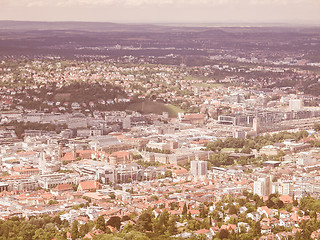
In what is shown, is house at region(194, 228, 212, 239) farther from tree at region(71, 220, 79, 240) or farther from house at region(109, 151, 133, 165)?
house at region(109, 151, 133, 165)

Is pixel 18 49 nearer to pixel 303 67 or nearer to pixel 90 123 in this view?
pixel 303 67

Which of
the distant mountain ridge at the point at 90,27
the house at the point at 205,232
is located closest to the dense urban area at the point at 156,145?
the house at the point at 205,232

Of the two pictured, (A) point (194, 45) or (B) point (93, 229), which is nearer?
(B) point (93, 229)

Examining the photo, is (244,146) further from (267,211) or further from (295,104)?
(295,104)

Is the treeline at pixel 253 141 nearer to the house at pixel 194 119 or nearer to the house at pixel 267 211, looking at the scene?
the house at pixel 194 119

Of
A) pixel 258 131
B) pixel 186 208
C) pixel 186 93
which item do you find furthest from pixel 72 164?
pixel 186 93

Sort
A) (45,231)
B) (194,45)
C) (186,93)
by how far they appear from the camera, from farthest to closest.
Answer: (194,45)
(186,93)
(45,231)
